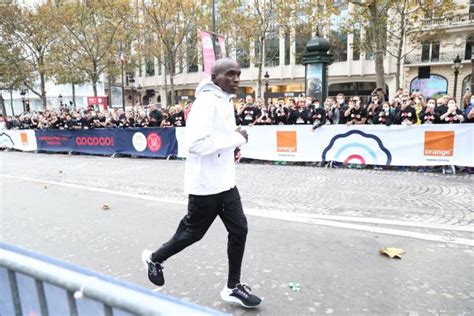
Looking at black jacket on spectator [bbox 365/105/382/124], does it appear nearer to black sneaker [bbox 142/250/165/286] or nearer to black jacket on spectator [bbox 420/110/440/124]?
black jacket on spectator [bbox 420/110/440/124]

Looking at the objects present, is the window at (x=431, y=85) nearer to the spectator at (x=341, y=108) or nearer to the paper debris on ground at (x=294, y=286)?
the spectator at (x=341, y=108)

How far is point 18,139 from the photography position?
58.0ft

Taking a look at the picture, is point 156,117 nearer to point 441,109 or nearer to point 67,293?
point 441,109

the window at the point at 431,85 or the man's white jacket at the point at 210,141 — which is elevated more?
the window at the point at 431,85

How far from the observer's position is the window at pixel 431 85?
39.4 m

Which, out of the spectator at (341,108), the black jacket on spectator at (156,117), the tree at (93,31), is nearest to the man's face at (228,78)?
the spectator at (341,108)

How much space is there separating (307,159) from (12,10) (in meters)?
27.5

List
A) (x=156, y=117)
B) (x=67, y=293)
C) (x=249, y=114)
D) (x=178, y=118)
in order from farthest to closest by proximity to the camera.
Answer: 1. (x=156, y=117)
2. (x=178, y=118)
3. (x=249, y=114)
4. (x=67, y=293)

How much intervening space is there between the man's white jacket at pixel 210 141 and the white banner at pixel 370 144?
693 centimetres

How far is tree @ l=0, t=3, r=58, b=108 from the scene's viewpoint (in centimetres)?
2844

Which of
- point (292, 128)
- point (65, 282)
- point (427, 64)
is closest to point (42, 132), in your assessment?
point (292, 128)

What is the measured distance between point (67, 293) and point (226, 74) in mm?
2002

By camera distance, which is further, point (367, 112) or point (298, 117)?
point (298, 117)

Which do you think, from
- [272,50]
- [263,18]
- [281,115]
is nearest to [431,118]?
[281,115]
